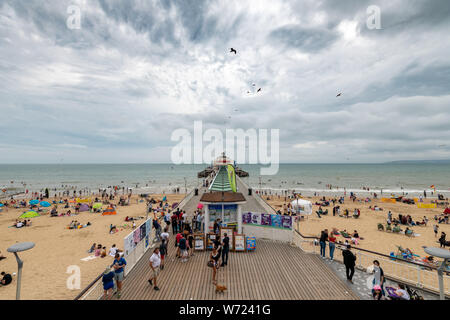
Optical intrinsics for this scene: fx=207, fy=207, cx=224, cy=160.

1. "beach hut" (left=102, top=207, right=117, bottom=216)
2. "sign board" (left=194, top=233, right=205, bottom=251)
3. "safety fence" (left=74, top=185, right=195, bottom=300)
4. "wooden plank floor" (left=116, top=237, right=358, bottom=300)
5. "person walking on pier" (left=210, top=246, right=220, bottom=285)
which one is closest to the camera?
"safety fence" (left=74, top=185, right=195, bottom=300)

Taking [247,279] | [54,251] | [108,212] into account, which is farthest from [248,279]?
[108,212]

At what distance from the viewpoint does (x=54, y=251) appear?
15555mm

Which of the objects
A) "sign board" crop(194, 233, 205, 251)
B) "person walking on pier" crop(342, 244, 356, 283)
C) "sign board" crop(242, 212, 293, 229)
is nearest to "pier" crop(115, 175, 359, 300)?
"sign board" crop(194, 233, 205, 251)

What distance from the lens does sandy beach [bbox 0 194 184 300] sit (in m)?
10.8

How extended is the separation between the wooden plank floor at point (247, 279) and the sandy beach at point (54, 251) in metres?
5.63

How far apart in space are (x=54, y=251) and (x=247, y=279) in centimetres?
1578

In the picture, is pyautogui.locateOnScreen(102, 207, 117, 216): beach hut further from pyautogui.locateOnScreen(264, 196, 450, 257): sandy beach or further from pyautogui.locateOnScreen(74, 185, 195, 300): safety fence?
pyautogui.locateOnScreen(264, 196, 450, 257): sandy beach

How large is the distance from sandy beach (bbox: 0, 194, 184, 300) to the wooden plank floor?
5633 millimetres

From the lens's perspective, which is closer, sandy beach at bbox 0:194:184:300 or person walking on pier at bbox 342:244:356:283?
person walking on pier at bbox 342:244:356:283

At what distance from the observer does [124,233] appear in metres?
19.5

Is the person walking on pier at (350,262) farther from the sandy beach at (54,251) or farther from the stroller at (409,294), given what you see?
the sandy beach at (54,251)

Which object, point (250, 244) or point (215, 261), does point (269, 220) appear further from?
point (215, 261)

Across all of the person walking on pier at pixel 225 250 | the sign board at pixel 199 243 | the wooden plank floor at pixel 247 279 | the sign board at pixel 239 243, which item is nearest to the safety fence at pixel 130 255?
the wooden plank floor at pixel 247 279

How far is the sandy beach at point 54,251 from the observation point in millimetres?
10806
